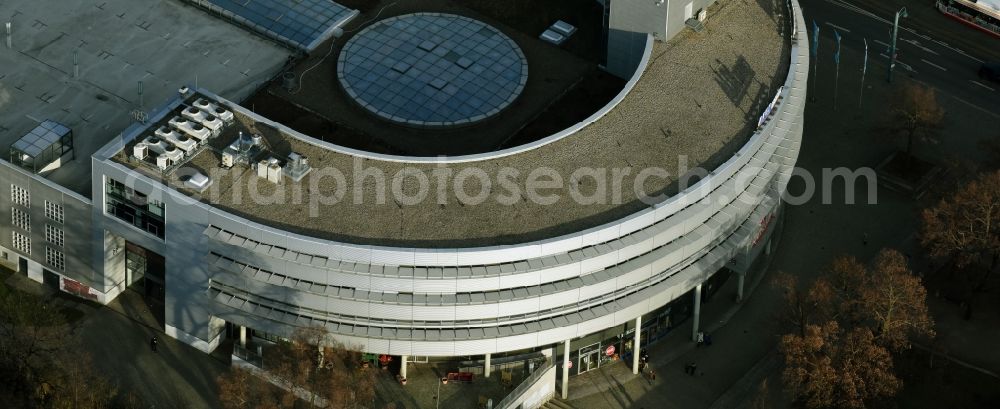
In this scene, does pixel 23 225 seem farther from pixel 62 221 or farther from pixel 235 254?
pixel 235 254

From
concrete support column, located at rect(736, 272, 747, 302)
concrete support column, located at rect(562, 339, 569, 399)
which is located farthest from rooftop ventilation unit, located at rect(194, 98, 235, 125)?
concrete support column, located at rect(736, 272, 747, 302)

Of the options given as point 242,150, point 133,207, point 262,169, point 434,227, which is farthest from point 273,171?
point 434,227

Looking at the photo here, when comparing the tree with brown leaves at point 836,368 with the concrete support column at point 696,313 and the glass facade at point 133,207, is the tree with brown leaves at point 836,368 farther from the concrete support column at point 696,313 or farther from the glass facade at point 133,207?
the glass facade at point 133,207

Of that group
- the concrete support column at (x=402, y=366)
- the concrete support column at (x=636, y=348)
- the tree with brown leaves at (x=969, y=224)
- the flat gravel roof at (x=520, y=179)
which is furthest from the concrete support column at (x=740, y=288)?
the concrete support column at (x=402, y=366)

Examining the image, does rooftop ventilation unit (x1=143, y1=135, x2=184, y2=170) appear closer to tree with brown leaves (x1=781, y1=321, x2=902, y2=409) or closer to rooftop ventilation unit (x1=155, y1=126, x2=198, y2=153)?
rooftop ventilation unit (x1=155, y1=126, x2=198, y2=153)

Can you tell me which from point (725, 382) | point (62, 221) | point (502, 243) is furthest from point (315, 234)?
point (725, 382)

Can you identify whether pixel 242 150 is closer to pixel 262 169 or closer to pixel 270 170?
pixel 262 169
